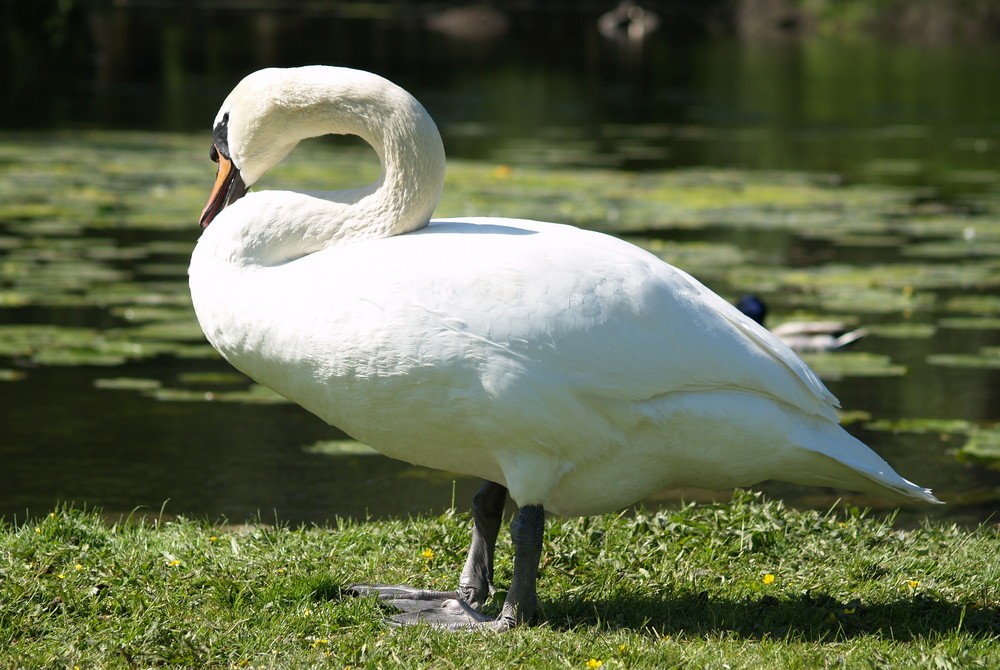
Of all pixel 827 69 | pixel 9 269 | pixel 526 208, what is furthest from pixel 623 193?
pixel 827 69

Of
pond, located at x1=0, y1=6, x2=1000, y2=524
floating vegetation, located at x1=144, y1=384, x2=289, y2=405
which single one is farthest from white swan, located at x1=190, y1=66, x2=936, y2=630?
floating vegetation, located at x1=144, y1=384, x2=289, y2=405

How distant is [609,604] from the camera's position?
13.5 ft

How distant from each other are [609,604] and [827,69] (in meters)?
35.0

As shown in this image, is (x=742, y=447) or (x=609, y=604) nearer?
(x=742, y=447)

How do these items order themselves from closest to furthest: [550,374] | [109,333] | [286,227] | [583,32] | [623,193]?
[550,374]
[286,227]
[109,333]
[623,193]
[583,32]

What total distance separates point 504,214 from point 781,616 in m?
8.19

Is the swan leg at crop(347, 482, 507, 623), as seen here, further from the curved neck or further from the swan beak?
the swan beak

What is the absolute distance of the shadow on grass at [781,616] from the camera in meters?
3.89

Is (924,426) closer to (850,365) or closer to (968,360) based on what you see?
(850,365)

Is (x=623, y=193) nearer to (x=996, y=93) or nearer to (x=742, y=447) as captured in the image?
(x=742, y=447)

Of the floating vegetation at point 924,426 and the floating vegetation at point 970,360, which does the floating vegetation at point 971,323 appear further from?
the floating vegetation at point 924,426

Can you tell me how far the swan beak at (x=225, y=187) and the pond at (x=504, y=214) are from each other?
1273 mm

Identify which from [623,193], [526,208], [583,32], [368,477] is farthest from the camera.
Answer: [583,32]

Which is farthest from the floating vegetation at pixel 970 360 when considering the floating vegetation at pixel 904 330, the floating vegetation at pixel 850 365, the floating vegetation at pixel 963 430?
the floating vegetation at pixel 963 430
